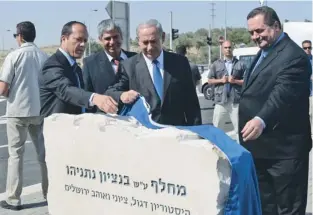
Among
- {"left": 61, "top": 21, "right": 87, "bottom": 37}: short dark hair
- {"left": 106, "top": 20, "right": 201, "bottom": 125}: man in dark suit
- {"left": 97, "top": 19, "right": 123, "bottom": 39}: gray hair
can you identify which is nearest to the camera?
{"left": 106, "top": 20, "right": 201, "bottom": 125}: man in dark suit

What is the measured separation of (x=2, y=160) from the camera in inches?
348

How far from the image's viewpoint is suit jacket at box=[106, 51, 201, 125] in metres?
3.76

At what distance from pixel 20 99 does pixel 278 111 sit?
124 inches

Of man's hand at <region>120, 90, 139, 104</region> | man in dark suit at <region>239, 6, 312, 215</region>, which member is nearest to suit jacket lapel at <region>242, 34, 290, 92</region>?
man in dark suit at <region>239, 6, 312, 215</region>

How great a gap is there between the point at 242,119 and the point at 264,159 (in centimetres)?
32

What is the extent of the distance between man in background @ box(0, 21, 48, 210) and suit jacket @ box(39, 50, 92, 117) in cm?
129

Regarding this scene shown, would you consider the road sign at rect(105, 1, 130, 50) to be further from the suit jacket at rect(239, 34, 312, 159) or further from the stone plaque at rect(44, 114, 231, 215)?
the stone plaque at rect(44, 114, 231, 215)

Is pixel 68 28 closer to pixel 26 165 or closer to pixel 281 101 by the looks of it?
pixel 281 101

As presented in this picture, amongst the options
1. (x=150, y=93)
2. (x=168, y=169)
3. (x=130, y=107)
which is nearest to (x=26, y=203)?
(x=150, y=93)

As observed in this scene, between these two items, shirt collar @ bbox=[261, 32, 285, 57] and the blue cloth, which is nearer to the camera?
the blue cloth

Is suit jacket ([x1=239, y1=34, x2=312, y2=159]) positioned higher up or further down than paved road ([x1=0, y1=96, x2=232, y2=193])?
higher up

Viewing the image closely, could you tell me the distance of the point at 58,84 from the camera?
3.97 m

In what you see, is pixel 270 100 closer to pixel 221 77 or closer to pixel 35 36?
pixel 35 36

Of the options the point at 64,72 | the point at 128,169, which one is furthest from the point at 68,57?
the point at 128,169
